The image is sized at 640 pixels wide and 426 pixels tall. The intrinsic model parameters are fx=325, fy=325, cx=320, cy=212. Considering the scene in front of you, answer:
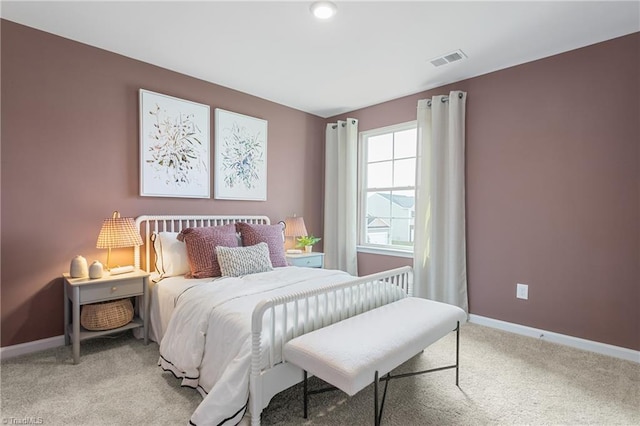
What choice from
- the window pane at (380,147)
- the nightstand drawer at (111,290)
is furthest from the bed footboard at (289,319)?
the window pane at (380,147)

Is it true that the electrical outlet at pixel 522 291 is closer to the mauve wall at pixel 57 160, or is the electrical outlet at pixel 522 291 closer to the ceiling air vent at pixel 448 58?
the ceiling air vent at pixel 448 58

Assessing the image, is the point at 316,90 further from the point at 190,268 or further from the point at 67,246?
the point at 67,246

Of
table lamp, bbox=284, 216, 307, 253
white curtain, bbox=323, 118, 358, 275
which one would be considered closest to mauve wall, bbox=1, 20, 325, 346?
table lamp, bbox=284, 216, 307, 253

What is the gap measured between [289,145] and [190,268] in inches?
84.3

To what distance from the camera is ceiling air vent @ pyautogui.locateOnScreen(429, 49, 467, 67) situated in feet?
9.21

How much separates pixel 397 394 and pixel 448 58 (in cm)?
274

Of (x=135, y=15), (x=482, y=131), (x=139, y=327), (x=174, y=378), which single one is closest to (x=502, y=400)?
(x=174, y=378)

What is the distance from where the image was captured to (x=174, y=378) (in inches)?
84.4

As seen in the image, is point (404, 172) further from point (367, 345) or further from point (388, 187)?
point (367, 345)

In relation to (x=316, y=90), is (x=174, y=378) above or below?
below

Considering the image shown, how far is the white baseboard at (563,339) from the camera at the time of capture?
2500mm

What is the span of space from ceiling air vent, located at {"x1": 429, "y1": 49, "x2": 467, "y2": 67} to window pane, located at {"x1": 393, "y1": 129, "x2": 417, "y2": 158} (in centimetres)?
96

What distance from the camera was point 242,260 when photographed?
270 centimetres

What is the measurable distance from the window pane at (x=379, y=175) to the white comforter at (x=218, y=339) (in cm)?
198
